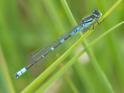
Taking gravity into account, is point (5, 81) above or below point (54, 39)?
above

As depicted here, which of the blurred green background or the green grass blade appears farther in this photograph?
the blurred green background

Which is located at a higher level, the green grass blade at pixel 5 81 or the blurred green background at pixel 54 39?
the green grass blade at pixel 5 81

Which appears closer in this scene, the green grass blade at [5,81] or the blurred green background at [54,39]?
the green grass blade at [5,81]

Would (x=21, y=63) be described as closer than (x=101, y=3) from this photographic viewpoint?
No

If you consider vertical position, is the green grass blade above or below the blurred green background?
above

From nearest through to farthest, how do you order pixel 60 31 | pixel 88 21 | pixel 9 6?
pixel 88 21, pixel 60 31, pixel 9 6

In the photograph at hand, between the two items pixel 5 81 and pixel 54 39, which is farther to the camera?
pixel 54 39

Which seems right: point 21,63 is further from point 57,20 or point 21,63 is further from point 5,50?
point 57,20

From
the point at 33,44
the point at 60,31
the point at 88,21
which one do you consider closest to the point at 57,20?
the point at 60,31
